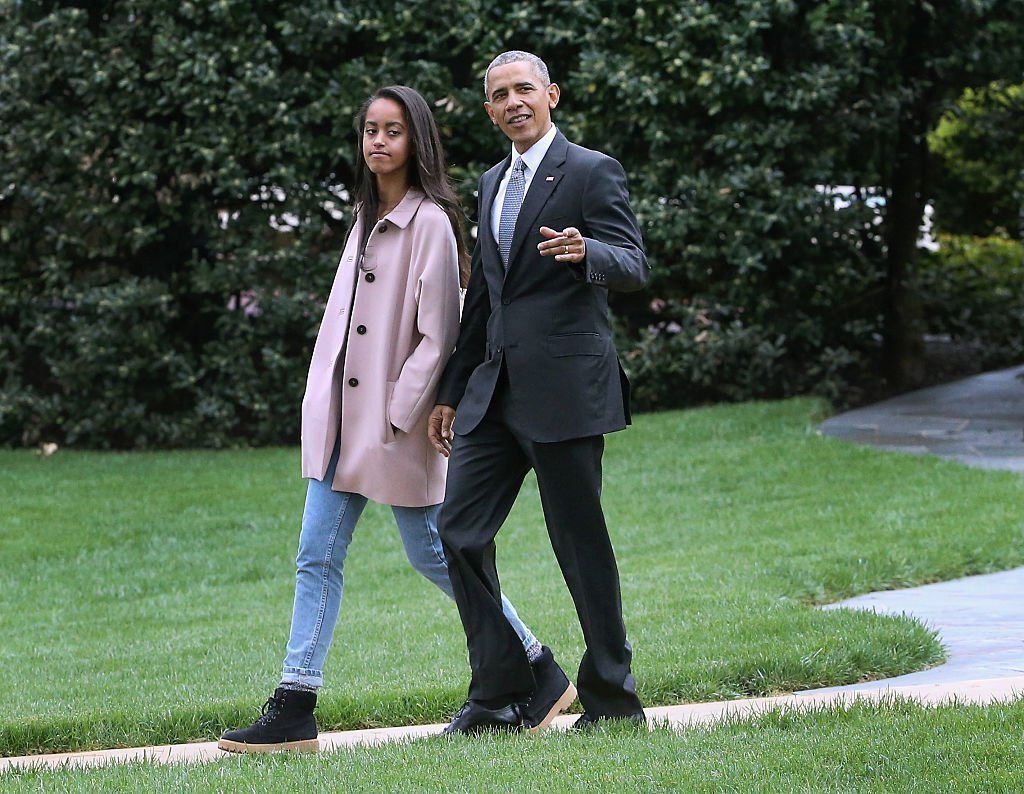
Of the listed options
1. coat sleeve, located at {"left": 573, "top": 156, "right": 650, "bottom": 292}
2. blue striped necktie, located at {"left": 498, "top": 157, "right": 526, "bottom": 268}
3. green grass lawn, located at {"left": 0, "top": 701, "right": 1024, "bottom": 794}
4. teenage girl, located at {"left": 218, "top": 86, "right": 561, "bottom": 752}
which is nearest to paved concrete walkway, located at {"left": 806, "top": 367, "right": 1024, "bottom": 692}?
green grass lawn, located at {"left": 0, "top": 701, "right": 1024, "bottom": 794}

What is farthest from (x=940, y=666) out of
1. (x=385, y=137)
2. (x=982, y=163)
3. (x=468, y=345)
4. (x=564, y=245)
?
(x=982, y=163)

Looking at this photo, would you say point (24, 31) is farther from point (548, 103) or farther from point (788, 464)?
point (548, 103)

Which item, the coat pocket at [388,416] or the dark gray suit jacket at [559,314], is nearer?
the dark gray suit jacket at [559,314]

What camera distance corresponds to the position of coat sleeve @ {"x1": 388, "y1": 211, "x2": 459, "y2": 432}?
4668mm

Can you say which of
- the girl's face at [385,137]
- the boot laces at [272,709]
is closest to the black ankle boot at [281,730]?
the boot laces at [272,709]

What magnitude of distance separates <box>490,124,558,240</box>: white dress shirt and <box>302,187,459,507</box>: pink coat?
220 mm

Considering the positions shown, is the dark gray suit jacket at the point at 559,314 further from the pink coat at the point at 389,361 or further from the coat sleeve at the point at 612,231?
the pink coat at the point at 389,361

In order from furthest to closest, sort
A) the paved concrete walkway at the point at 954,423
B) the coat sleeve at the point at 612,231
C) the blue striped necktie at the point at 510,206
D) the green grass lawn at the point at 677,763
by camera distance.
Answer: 1. the paved concrete walkway at the point at 954,423
2. the blue striped necktie at the point at 510,206
3. the coat sleeve at the point at 612,231
4. the green grass lawn at the point at 677,763

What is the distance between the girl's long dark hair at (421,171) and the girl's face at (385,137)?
23mm

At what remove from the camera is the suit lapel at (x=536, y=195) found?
4453 mm

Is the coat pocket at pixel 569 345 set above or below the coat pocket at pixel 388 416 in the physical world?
above

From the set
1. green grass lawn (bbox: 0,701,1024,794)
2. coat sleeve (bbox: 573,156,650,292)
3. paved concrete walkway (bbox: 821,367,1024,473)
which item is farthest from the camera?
paved concrete walkway (bbox: 821,367,1024,473)

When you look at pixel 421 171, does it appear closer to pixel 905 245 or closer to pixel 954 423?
pixel 954 423

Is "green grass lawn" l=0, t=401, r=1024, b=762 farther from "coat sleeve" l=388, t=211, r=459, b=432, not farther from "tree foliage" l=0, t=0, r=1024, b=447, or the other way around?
"coat sleeve" l=388, t=211, r=459, b=432
